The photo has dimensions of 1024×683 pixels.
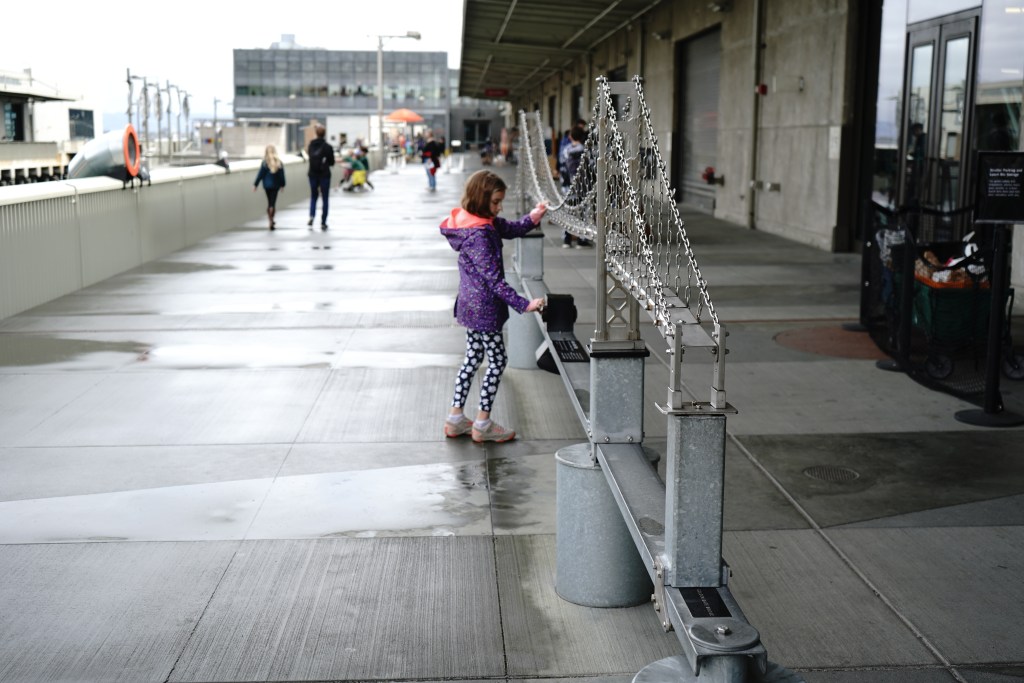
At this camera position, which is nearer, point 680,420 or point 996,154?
point 680,420

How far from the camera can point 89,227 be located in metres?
13.8

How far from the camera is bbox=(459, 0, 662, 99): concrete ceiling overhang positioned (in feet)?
99.2

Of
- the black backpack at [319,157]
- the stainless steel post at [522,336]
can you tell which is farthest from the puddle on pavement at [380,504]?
the black backpack at [319,157]

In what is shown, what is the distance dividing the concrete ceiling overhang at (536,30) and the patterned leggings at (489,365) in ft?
77.2

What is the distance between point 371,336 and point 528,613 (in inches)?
248

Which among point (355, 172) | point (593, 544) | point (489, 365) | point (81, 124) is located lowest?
point (593, 544)

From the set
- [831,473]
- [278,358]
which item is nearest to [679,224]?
[831,473]

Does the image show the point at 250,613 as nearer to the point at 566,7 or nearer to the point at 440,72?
the point at 566,7

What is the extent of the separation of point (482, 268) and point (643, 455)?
236 cm

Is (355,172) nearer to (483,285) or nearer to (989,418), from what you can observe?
(483,285)

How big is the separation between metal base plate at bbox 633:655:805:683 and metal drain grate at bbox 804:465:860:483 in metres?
3.04

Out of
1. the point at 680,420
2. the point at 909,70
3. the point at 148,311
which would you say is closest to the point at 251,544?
the point at 680,420

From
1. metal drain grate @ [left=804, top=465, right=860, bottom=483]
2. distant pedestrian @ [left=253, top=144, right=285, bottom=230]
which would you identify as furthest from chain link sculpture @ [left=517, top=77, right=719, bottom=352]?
distant pedestrian @ [left=253, top=144, right=285, bottom=230]

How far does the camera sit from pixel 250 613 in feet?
14.2
